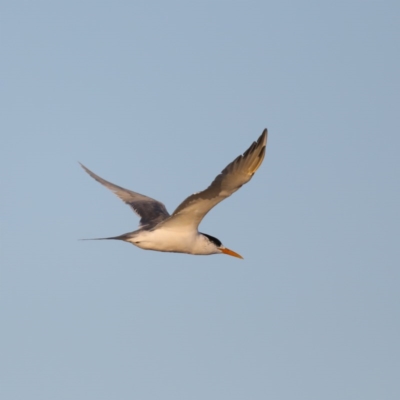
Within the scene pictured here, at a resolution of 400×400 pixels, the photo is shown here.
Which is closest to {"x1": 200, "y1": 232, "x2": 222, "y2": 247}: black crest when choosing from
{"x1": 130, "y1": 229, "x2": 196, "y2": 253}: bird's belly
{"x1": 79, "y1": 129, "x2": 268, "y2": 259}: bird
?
{"x1": 79, "y1": 129, "x2": 268, "y2": 259}: bird

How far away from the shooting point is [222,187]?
72.2 feet

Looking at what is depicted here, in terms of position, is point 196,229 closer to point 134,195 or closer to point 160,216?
point 160,216

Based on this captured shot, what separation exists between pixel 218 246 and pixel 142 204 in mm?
3454

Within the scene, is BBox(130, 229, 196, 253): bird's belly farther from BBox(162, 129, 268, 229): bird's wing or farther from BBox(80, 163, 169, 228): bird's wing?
BBox(80, 163, 169, 228): bird's wing

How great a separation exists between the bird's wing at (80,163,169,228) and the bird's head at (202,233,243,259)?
5.00 ft

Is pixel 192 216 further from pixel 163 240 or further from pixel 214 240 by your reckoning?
pixel 214 240

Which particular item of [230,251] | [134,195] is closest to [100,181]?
[134,195]

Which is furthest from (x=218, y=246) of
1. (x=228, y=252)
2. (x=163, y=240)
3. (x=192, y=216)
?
(x=192, y=216)

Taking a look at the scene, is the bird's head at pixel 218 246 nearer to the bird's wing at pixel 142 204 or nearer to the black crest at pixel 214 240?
the black crest at pixel 214 240

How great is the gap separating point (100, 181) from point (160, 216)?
3179mm

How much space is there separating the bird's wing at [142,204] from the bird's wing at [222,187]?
2546 millimetres

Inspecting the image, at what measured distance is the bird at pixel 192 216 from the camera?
21.3 metres

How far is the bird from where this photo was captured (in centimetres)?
2134

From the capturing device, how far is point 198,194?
73.3ft
